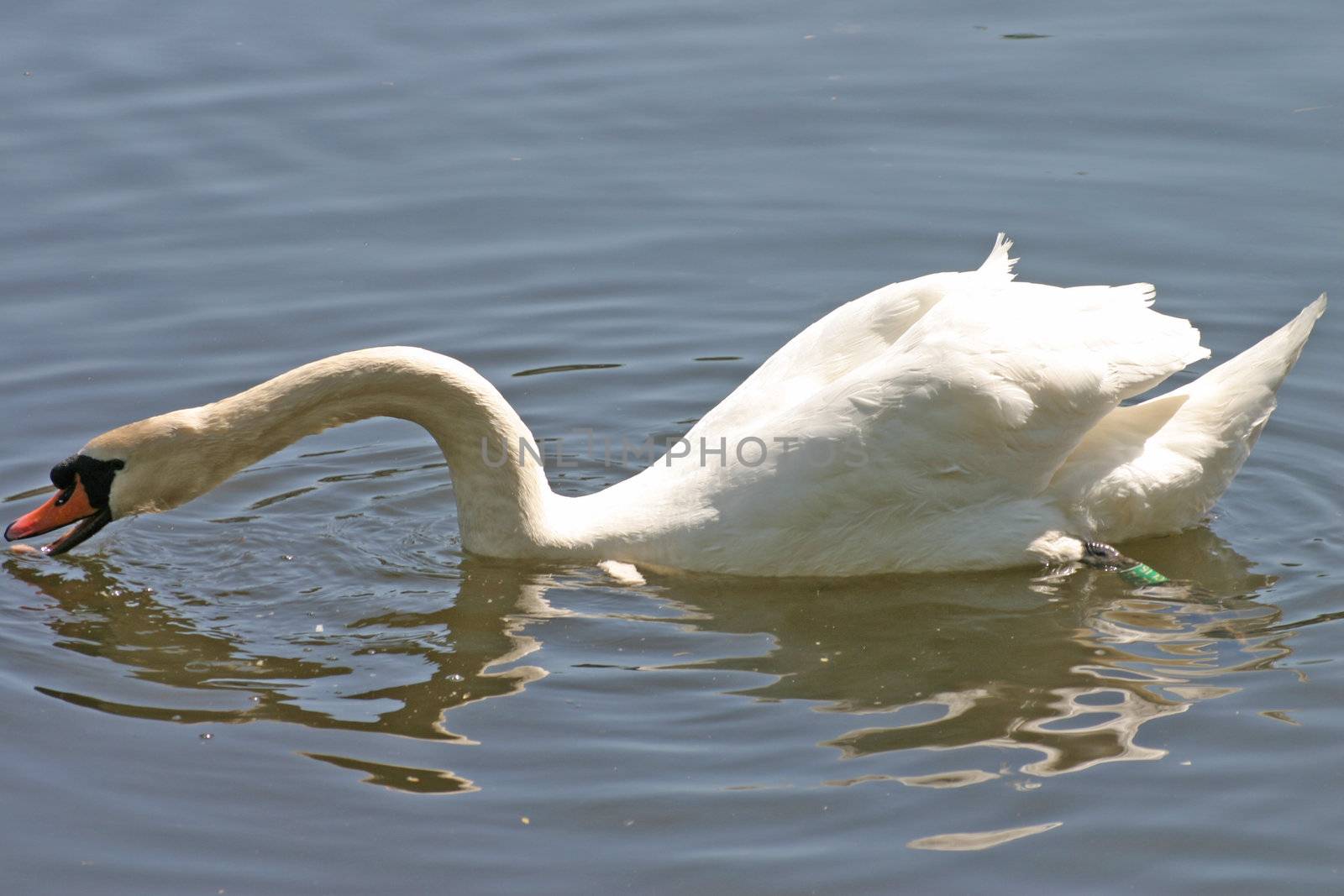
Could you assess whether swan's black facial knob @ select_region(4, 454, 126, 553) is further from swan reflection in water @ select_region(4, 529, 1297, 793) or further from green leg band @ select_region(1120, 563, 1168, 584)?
green leg band @ select_region(1120, 563, 1168, 584)

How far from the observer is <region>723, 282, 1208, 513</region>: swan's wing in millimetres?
8555

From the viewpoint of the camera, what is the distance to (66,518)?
8836 millimetres

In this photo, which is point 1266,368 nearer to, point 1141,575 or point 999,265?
point 1141,575

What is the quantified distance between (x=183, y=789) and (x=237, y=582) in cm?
204

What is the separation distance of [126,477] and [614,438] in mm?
3077

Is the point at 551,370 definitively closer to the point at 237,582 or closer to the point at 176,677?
the point at 237,582

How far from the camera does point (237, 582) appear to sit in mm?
9273

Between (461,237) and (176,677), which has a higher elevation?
(461,237)

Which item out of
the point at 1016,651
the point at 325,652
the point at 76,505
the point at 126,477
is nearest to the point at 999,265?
the point at 1016,651

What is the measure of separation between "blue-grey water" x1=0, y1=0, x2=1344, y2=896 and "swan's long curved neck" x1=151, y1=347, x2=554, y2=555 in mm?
362

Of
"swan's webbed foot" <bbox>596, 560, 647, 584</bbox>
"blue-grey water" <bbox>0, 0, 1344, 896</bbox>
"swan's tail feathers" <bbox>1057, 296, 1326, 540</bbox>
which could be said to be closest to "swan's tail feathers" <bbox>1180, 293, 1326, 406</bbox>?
"swan's tail feathers" <bbox>1057, 296, 1326, 540</bbox>

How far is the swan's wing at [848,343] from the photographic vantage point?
9.11 meters

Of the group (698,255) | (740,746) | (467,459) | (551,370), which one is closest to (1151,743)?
(740,746)

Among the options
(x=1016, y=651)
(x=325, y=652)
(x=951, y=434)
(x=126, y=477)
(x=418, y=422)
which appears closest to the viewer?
(x=1016, y=651)
